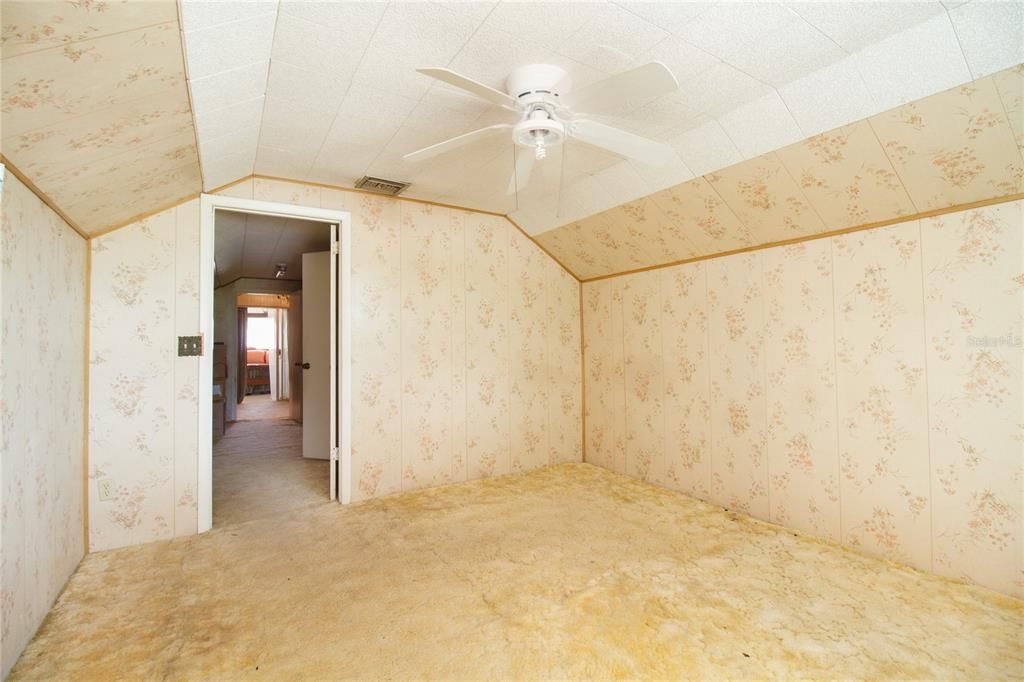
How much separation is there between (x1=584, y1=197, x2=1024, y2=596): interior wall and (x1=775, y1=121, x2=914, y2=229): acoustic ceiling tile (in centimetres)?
13

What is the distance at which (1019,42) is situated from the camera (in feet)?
4.94

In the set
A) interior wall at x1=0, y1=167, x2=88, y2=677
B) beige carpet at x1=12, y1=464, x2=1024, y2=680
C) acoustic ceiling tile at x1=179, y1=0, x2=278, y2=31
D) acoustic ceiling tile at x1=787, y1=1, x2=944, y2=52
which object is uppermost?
acoustic ceiling tile at x1=787, y1=1, x2=944, y2=52

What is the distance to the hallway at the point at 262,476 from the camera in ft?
10.3

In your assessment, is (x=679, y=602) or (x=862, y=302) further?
(x=862, y=302)

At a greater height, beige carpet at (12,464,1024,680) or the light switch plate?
the light switch plate

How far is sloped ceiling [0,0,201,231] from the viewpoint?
1134 mm

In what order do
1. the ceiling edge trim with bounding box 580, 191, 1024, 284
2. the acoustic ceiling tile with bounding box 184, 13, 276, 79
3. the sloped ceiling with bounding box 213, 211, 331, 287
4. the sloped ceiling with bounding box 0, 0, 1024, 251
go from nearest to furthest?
1. the sloped ceiling with bounding box 0, 0, 1024, 251
2. the acoustic ceiling tile with bounding box 184, 13, 276, 79
3. the ceiling edge trim with bounding box 580, 191, 1024, 284
4. the sloped ceiling with bounding box 213, 211, 331, 287

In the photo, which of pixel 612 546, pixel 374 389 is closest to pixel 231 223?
pixel 374 389

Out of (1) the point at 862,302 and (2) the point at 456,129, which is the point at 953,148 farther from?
(2) the point at 456,129

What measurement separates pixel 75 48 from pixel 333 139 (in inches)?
51.5

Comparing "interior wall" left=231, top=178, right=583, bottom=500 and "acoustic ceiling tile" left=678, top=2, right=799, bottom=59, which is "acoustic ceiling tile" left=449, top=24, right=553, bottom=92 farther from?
"interior wall" left=231, top=178, right=583, bottom=500

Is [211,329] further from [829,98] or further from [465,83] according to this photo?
[829,98]

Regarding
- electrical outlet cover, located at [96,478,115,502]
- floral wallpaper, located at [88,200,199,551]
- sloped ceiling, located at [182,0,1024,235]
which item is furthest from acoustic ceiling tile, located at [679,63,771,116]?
electrical outlet cover, located at [96,478,115,502]

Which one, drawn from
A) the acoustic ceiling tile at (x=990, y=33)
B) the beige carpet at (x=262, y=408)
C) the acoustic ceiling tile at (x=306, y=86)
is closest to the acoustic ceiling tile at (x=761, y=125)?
the acoustic ceiling tile at (x=990, y=33)
